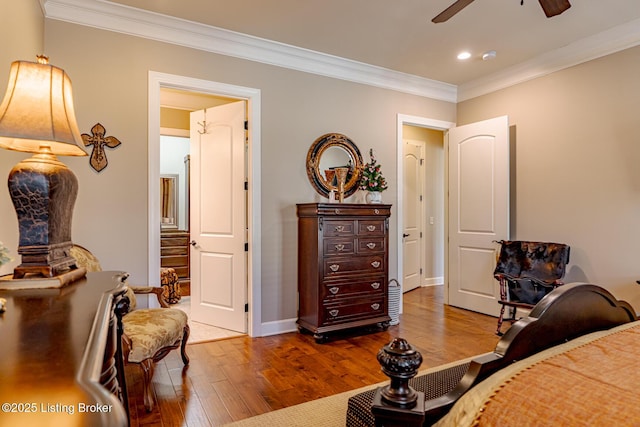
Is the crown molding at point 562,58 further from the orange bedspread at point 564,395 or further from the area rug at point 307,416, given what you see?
the area rug at point 307,416

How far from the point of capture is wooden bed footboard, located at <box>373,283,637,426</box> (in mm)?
1058

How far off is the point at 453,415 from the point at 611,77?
12.6ft

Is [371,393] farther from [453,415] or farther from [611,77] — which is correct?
[611,77]

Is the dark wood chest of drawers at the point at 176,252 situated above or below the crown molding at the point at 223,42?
below

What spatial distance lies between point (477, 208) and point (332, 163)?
6.18ft

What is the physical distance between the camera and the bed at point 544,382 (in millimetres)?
894

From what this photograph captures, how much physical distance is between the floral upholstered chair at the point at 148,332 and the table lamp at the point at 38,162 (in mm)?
980

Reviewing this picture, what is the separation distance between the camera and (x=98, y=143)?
2977 mm

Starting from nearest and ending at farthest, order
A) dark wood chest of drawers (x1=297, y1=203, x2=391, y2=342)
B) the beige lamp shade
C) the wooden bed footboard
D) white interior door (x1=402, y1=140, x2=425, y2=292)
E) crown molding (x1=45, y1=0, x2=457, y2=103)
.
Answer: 1. the wooden bed footboard
2. the beige lamp shade
3. crown molding (x1=45, y1=0, x2=457, y2=103)
4. dark wood chest of drawers (x1=297, y1=203, x2=391, y2=342)
5. white interior door (x1=402, y1=140, x2=425, y2=292)

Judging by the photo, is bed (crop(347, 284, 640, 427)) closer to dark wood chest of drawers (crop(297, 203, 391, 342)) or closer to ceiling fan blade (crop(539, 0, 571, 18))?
ceiling fan blade (crop(539, 0, 571, 18))

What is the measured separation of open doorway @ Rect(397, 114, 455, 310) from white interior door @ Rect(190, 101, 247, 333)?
9.65ft

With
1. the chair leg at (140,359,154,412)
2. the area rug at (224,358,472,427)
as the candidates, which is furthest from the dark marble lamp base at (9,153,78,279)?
the area rug at (224,358,472,427)

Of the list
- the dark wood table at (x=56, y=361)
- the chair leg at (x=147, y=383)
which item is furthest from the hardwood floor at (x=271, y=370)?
the dark wood table at (x=56, y=361)

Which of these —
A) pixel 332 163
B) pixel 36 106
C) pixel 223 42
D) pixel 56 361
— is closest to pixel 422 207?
pixel 332 163
